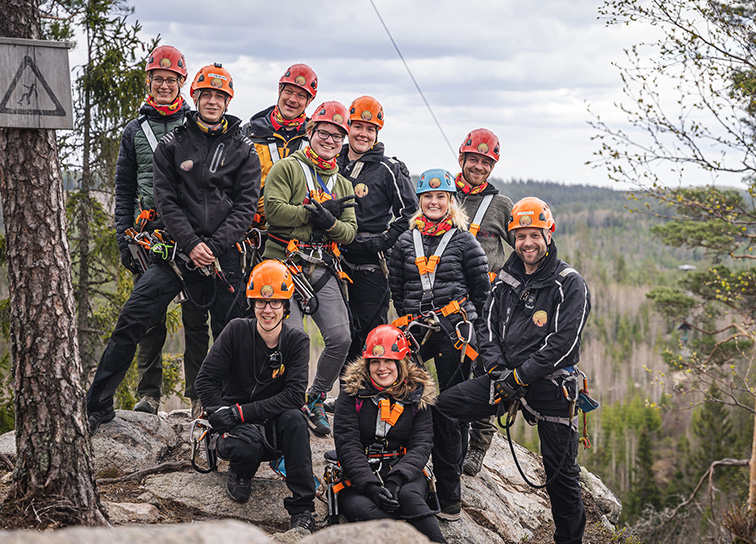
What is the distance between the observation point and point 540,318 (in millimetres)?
6039

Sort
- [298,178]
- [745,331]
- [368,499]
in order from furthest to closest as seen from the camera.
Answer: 1. [745,331]
2. [298,178]
3. [368,499]

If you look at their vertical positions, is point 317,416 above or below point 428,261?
below

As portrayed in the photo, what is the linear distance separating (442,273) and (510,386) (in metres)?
1.27

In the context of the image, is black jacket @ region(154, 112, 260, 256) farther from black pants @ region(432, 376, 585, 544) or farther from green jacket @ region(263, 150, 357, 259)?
black pants @ region(432, 376, 585, 544)

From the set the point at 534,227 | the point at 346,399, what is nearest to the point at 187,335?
the point at 346,399

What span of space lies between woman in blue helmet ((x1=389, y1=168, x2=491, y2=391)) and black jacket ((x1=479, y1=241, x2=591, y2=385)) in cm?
32

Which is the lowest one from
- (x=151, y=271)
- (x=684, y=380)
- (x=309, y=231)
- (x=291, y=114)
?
(x=684, y=380)

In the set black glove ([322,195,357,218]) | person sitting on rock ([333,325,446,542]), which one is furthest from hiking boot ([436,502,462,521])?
black glove ([322,195,357,218])

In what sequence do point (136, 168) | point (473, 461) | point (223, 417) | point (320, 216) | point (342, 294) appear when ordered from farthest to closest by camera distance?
point (473, 461)
point (342, 294)
point (136, 168)
point (320, 216)
point (223, 417)

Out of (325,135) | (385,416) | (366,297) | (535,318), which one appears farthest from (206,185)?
(535,318)

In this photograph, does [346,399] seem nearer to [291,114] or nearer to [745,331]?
[291,114]

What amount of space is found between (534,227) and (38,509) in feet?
14.7

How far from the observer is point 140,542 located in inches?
106

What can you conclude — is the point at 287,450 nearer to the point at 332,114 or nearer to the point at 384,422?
the point at 384,422
